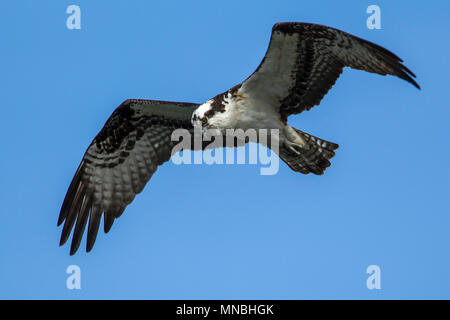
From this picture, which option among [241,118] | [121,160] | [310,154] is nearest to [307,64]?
[241,118]

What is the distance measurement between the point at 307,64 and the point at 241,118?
1.24m

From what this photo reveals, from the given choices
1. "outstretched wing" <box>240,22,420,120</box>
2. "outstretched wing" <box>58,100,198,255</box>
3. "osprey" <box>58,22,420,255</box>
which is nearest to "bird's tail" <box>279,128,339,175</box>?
"osprey" <box>58,22,420,255</box>

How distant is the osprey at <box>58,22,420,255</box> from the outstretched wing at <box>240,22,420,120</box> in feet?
0.04

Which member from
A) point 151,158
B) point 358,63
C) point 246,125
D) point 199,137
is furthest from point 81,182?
point 358,63

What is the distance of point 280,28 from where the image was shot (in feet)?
29.0

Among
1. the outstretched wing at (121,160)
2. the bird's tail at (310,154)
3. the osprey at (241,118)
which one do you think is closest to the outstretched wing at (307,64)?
the osprey at (241,118)

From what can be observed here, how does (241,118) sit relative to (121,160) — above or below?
above

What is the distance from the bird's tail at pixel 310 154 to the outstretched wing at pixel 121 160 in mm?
1717

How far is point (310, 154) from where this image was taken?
10211mm

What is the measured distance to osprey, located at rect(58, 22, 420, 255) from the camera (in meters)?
8.95

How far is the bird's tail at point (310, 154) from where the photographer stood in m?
10.1

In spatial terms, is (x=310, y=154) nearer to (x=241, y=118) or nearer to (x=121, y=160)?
(x=241, y=118)
